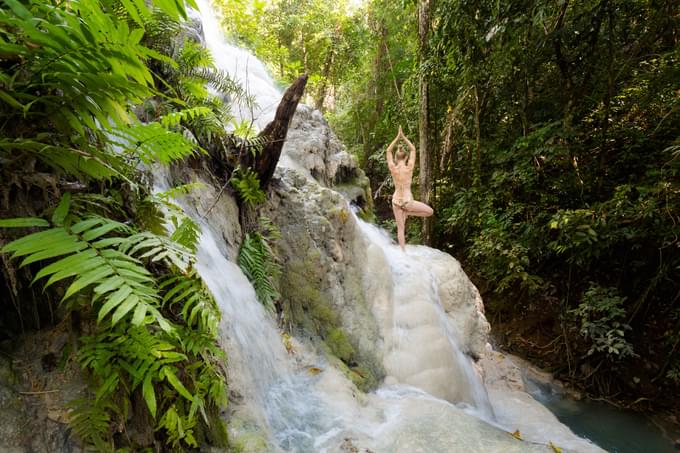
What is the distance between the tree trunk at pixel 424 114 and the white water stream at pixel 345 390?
14.9 ft

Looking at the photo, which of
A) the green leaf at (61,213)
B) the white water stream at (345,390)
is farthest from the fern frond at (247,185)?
the green leaf at (61,213)

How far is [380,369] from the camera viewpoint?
4.17 meters

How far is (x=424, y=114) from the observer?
860 cm

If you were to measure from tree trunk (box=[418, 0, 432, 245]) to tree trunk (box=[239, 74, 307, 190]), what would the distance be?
4.60m

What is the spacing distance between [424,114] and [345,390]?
718cm

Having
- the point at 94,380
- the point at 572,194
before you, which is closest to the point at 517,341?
the point at 572,194

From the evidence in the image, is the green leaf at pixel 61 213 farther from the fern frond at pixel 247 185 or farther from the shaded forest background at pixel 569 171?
the shaded forest background at pixel 569 171

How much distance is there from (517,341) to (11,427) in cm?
951

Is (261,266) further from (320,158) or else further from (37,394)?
(320,158)

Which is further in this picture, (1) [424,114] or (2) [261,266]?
(1) [424,114]

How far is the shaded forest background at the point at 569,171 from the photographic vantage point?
223 inches

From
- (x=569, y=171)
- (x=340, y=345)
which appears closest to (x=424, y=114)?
(x=569, y=171)

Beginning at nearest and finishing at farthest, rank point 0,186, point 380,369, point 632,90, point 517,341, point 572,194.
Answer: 1. point 0,186
2. point 380,369
3. point 632,90
4. point 572,194
5. point 517,341

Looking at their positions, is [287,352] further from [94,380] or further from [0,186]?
[0,186]
